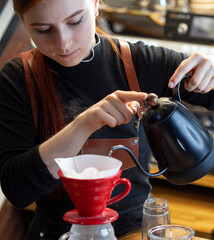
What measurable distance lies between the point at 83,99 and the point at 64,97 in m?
0.07

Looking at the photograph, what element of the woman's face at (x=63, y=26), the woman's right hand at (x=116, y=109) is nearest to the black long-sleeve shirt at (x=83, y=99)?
the woman's face at (x=63, y=26)

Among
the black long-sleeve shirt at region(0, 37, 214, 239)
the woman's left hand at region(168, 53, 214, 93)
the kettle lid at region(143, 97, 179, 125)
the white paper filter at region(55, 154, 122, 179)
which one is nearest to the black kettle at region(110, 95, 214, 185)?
the kettle lid at region(143, 97, 179, 125)

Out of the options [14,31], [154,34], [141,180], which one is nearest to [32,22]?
[141,180]

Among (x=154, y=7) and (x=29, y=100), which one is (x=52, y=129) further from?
(x=154, y=7)

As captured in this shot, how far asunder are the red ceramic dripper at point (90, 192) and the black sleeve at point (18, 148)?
1.15 feet

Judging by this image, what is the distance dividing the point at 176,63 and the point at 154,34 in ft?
4.82

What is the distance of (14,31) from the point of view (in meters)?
2.77

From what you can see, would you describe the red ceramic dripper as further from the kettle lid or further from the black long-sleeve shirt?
the black long-sleeve shirt

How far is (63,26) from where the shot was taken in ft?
4.25

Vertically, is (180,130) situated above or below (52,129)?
above

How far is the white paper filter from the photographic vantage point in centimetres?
97

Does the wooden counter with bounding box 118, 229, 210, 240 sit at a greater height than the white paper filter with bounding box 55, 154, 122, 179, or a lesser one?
lesser

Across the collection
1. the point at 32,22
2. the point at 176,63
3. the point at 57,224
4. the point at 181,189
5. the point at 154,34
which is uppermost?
the point at 32,22

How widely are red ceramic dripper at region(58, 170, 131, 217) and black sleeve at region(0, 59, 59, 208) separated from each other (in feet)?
1.15
